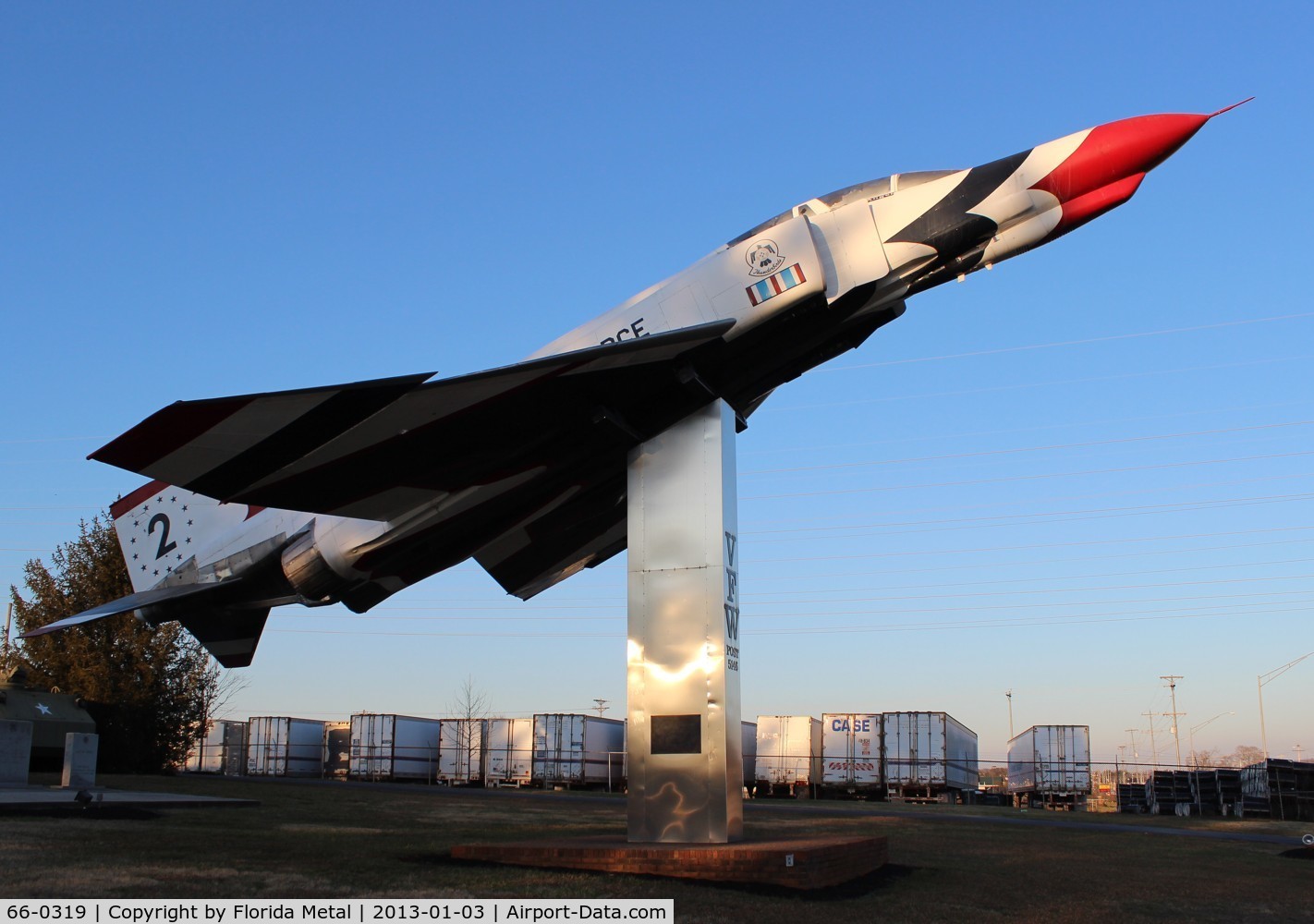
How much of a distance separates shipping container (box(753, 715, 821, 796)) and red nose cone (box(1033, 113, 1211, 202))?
2756 cm

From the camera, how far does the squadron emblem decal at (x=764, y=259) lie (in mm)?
12516

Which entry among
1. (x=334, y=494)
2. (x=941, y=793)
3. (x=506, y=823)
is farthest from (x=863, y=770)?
(x=334, y=494)

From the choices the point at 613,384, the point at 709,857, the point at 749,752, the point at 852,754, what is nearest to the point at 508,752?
the point at 749,752

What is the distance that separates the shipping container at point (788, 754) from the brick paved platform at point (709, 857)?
26.1 meters

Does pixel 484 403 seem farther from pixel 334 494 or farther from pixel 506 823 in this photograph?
pixel 506 823

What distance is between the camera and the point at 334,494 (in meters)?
12.7

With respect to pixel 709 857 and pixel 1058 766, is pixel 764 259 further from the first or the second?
pixel 1058 766

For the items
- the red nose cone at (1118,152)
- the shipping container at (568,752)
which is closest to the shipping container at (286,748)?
the shipping container at (568,752)

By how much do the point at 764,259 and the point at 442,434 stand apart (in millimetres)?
4356

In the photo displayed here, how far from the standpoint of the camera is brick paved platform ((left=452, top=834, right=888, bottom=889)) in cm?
974

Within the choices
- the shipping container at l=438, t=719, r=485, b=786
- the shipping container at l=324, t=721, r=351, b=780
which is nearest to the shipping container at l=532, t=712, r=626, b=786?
the shipping container at l=438, t=719, r=485, b=786

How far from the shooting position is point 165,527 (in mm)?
16734

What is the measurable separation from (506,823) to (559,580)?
4.17 m

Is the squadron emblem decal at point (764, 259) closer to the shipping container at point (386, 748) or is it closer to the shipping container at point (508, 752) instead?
the shipping container at point (508, 752)
